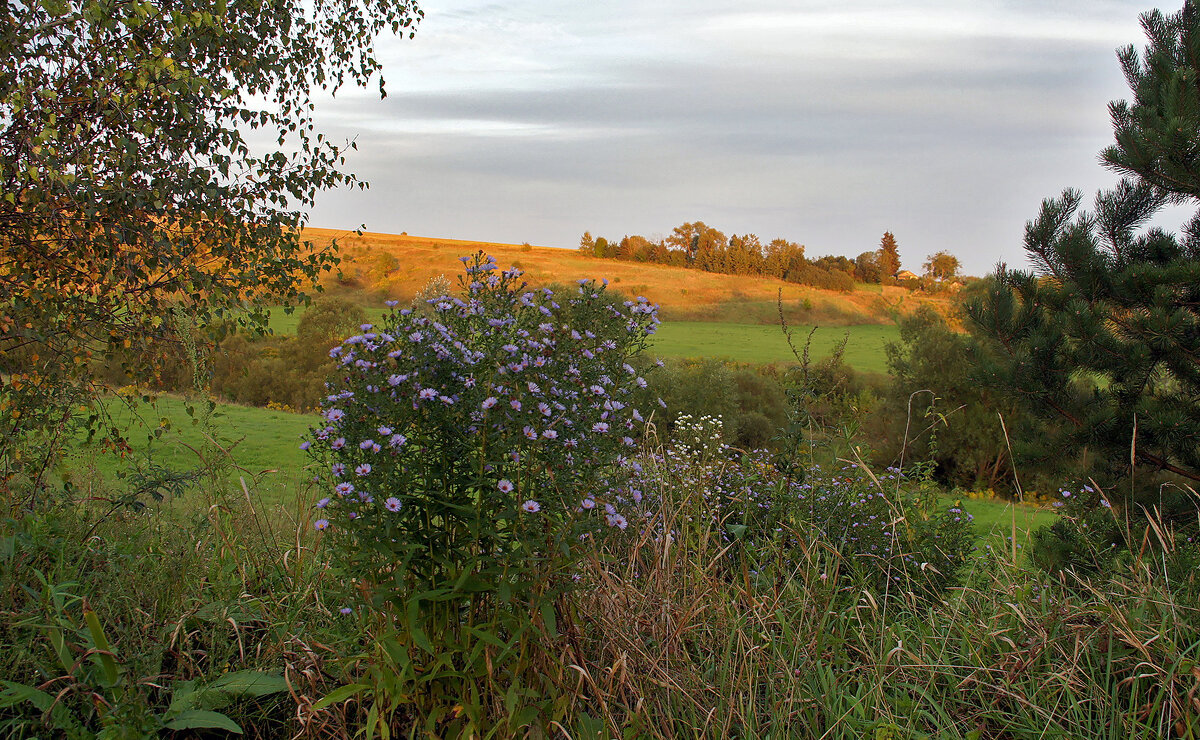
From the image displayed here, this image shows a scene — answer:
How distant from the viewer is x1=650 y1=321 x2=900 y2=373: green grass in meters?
29.1

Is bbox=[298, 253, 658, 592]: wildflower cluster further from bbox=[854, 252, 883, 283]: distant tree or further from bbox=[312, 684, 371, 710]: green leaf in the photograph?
bbox=[854, 252, 883, 283]: distant tree

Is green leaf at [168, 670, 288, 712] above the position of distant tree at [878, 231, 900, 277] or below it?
below

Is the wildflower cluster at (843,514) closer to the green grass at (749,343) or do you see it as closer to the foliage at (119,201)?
the foliage at (119,201)

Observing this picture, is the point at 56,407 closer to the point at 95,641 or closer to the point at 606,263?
the point at 95,641

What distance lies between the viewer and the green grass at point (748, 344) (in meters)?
29.1

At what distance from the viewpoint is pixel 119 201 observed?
11.6ft

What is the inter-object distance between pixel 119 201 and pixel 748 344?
29.4m

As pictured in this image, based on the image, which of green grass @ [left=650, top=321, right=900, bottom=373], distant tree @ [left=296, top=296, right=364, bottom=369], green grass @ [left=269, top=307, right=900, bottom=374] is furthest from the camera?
green grass @ [left=650, top=321, right=900, bottom=373]

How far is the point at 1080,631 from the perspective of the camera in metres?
2.68

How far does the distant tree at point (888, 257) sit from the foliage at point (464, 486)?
102 feet

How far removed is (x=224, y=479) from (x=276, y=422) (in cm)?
1118

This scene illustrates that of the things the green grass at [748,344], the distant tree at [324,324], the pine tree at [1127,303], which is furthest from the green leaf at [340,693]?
the green grass at [748,344]

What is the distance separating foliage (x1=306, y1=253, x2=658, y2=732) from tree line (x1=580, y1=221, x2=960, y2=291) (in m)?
27.8

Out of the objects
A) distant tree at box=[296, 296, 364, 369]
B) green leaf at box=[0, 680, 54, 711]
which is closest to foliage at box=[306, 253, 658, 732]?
green leaf at box=[0, 680, 54, 711]
